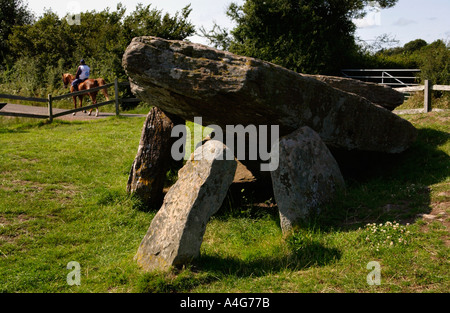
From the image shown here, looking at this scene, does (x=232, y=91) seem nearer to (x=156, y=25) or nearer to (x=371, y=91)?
(x=371, y=91)

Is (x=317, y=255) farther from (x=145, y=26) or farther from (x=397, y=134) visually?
(x=145, y=26)

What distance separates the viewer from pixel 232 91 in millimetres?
6875

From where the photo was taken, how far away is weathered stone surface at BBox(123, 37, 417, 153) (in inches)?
275

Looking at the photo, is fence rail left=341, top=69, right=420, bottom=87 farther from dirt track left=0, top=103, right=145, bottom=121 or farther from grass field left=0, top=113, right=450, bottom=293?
grass field left=0, top=113, right=450, bottom=293

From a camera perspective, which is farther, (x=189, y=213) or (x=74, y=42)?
(x=74, y=42)

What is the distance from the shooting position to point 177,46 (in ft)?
23.7

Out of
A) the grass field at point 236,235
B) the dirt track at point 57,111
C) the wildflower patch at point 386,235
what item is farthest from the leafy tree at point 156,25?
the wildflower patch at point 386,235

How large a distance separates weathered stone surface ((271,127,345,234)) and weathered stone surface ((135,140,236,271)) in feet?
4.68

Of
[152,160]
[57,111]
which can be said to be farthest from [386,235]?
[57,111]

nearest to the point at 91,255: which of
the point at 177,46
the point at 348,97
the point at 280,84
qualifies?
the point at 177,46

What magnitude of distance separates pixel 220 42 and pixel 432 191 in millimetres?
19262

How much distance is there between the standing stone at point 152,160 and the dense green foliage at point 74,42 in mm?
15030

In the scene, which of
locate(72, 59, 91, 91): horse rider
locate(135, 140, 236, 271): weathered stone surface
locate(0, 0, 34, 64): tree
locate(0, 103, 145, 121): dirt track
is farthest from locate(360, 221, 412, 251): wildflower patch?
locate(0, 0, 34, 64): tree

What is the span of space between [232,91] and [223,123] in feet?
4.47
